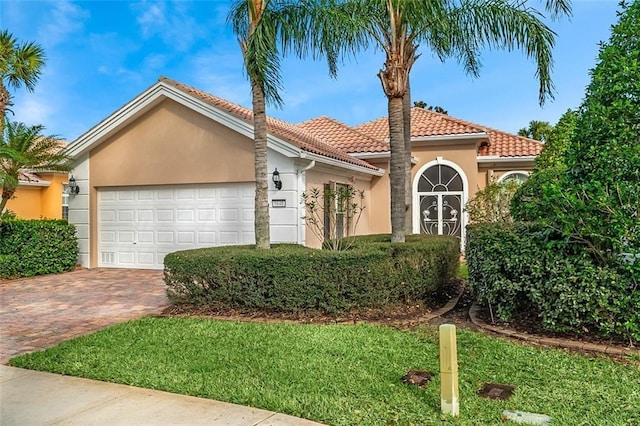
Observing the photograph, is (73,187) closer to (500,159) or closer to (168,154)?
(168,154)

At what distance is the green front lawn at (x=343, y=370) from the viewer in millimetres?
4000

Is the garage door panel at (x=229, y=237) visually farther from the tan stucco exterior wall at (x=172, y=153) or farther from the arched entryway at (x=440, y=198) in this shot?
the arched entryway at (x=440, y=198)

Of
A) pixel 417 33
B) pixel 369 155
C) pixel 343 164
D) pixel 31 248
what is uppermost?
pixel 417 33

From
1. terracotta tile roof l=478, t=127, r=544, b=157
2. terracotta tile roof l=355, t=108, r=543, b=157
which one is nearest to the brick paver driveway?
terracotta tile roof l=355, t=108, r=543, b=157

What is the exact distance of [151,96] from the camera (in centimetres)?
1338

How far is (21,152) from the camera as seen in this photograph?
41.8 ft

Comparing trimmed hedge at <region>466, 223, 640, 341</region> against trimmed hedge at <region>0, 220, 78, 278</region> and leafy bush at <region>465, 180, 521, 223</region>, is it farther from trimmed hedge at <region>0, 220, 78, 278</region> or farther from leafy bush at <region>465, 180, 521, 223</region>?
trimmed hedge at <region>0, 220, 78, 278</region>

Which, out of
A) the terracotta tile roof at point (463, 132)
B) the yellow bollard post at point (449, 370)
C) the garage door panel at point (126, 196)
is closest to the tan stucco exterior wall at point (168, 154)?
the garage door panel at point (126, 196)

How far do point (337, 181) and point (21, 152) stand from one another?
30.4 ft

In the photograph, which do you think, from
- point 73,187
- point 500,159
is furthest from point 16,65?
point 500,159

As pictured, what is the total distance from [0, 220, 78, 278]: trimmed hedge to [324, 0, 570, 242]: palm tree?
10.7m

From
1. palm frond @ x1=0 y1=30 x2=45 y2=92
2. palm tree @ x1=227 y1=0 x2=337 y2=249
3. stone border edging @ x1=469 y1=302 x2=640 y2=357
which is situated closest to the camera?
stone border edging @ x1=469 y1=302 x2=640 y2=357

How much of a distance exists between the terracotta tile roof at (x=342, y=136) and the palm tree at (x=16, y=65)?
36.4 feet

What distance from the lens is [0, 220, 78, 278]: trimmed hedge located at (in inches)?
Answer: 512
